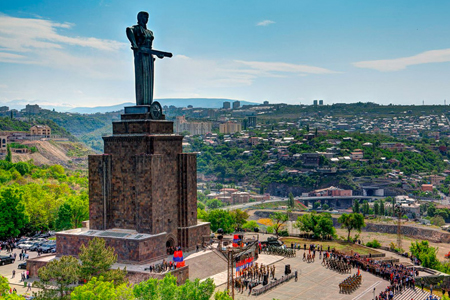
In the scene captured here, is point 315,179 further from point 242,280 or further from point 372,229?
point 242,280

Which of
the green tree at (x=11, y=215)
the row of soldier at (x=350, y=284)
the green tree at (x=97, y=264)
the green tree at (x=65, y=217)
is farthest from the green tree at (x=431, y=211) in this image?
the green tree at (x=97, y=264)

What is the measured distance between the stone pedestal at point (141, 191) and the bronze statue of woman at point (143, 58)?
1.36m

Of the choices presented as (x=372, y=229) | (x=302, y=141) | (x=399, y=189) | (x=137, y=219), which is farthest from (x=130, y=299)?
(x=302, y=141)

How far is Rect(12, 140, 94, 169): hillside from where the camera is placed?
12441 cm

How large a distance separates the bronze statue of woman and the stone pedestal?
53.4 inches

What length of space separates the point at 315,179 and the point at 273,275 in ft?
351

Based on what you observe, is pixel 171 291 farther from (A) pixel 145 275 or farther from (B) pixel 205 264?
(B) pixel 205 264

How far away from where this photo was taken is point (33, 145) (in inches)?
5305

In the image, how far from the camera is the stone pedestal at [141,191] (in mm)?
34969

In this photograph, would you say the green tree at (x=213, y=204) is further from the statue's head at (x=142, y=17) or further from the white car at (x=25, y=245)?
the statue's head at (x=142, y=17)

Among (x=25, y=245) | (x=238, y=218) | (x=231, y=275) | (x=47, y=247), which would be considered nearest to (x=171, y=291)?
(x=231, y=275)

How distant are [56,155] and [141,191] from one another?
4389 inches

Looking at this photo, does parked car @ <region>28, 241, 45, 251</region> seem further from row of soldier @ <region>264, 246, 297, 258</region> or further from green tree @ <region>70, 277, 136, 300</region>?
green tree @ <region>70, 277, 136, 300</region>

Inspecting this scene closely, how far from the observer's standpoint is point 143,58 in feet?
122
